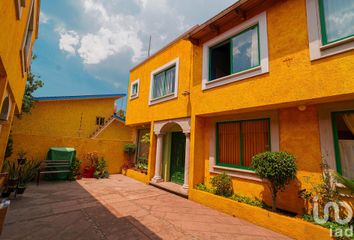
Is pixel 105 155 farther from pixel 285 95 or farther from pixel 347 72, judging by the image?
pixel 347 72

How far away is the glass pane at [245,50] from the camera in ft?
18.9

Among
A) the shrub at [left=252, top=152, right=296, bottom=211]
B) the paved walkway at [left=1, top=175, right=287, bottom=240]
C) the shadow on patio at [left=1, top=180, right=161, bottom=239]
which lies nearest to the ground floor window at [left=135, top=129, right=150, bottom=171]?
the paved walkway at [left=1, top=175, right=287, bottom=240]

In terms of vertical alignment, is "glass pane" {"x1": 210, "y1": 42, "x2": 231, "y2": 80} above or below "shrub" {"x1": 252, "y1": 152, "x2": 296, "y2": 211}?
above

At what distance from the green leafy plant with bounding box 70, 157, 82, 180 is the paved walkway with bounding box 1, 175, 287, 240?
7.87ft

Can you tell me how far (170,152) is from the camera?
9719 millimetres

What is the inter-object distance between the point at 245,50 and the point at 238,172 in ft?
14.0

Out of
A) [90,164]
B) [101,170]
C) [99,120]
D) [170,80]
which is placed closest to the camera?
[170,80]

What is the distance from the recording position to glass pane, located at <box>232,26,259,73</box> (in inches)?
226

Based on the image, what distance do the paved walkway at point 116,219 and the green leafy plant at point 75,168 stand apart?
2.40 meters

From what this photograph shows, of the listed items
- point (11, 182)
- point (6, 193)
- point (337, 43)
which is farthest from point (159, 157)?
point (337, 43)

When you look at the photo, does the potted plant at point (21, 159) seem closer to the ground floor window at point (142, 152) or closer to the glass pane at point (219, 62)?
the ground floor window at point (142, 152)

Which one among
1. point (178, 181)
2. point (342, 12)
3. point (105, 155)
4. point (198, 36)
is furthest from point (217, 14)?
point (105, 155)

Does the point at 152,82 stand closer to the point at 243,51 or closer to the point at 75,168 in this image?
the point at 243,51

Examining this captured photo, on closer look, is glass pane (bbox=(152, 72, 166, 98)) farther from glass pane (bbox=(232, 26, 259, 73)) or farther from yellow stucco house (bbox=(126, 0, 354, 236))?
glass pane (bbox=(232, 26, 259, 73))
